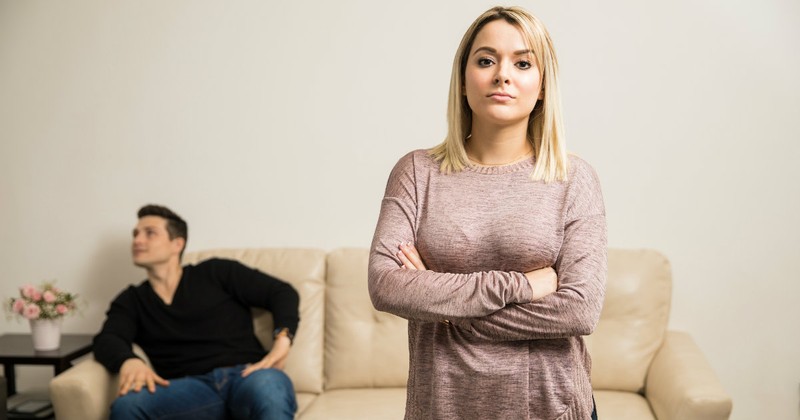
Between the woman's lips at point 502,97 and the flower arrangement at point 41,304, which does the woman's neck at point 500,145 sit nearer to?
the woman's lips at point 502,97

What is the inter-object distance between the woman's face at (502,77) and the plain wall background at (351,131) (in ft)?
5.42

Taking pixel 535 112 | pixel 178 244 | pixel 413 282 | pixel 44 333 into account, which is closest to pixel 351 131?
pixel 178 244

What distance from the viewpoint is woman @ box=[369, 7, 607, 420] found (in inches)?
57.1

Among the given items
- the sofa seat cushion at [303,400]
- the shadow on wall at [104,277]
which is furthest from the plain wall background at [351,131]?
the sofa seat cushion at [303,400]

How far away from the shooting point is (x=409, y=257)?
60.8 inches

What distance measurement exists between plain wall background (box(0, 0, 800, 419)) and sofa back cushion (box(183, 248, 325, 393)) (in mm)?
182

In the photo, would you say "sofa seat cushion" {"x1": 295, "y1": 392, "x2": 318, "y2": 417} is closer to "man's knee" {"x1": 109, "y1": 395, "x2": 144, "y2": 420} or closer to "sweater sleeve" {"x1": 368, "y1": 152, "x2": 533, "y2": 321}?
"man's knee" {"x1": 109, "y1": 395, "x2": 144, "y2": 420}

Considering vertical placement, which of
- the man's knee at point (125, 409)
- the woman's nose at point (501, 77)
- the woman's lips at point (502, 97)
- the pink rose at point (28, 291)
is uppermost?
the woman's nose at point (501, 77)

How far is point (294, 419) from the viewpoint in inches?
105

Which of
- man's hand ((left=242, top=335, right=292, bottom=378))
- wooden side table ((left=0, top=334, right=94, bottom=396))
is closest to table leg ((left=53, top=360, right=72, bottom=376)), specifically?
wooden side table ((left=0, top=334, right=94, bottom=396))

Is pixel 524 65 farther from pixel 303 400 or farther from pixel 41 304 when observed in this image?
pixel 41 304

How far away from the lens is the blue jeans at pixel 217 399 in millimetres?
2566

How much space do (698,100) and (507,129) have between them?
1.80m

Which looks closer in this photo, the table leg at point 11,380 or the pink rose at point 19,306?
the pink rose at point 19,306
